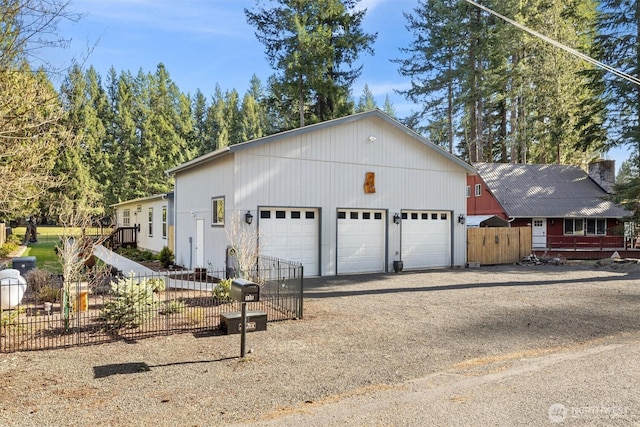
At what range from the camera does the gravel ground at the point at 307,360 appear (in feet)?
13.5

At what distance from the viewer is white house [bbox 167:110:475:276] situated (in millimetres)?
12677

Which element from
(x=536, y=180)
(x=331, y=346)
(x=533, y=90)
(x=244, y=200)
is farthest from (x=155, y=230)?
(x=533, y=90)

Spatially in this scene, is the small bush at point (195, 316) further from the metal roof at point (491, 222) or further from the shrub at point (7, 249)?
the metal roof at point (491, 222)

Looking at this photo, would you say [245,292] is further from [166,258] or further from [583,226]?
[583,226]

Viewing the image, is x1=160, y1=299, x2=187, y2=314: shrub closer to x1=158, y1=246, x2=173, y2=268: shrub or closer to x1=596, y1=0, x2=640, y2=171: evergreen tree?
x1=158, y1=246, x2=173, y2=268: shrub

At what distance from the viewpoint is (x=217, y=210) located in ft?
43.7

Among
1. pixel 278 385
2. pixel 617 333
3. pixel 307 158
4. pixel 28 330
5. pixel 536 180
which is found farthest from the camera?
pixel 536 180

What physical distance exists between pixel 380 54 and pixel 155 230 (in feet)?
63.1

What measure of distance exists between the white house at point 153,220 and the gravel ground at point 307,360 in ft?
35.9

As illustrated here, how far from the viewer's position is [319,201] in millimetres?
13508

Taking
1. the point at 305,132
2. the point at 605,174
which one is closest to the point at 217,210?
the point at 305,132

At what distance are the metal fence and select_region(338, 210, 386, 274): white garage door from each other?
16.3 feet

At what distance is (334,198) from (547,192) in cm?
1832

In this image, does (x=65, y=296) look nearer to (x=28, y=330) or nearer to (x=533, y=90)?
(x=28, y=330)
